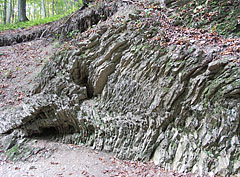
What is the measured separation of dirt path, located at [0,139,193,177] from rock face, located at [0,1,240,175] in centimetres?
36

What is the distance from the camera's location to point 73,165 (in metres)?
6.70

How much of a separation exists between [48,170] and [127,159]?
287cm

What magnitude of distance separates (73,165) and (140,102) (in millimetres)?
3403

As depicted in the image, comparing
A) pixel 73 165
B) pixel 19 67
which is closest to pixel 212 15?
pixel 73 165

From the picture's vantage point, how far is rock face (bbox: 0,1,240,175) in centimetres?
500

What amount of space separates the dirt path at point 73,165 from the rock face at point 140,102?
359mm

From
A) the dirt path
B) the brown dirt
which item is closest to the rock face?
the dirt path

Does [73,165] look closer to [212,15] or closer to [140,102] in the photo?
[140,102]

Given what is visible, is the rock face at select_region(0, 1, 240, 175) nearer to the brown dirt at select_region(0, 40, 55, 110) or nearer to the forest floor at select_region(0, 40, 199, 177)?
the forest floor at select_region(0, 40, 199, 177)

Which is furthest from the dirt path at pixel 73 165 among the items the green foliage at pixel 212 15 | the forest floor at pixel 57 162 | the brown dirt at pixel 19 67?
the green foliage at pixel 212 15

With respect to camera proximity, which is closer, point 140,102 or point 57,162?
point 140,102

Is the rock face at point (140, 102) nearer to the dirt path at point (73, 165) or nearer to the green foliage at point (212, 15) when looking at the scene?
the dirt path at point (73, 165)

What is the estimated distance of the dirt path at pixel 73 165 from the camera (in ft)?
19.5

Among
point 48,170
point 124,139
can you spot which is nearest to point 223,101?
point 124,139
